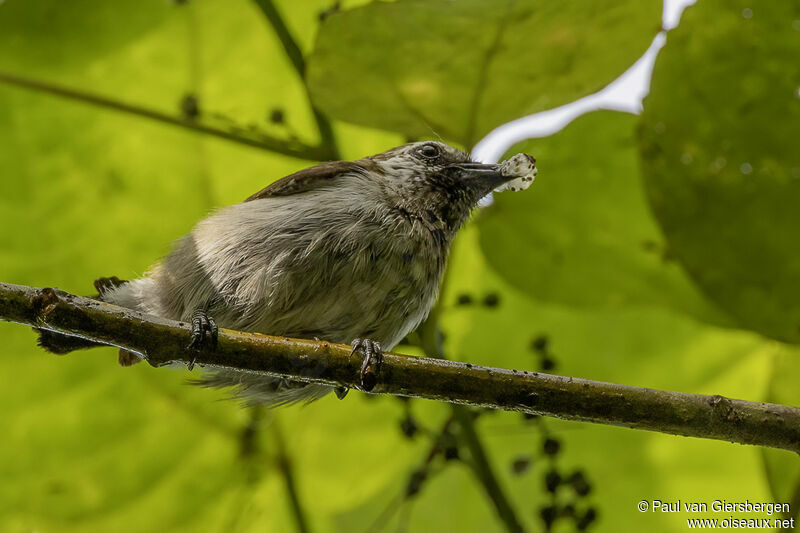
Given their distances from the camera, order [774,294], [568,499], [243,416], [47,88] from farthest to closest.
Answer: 1. [568,499]
2. [243,416]
3. [47,88]
4. [774,294]

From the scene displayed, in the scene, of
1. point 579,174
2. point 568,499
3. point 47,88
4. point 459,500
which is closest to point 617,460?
point 568,499

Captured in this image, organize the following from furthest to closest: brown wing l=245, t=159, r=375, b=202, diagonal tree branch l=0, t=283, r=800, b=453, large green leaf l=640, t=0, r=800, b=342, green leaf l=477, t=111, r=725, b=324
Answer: brown wing l=245, t=159, r=375, b=202
green leaf l=477, t=111, r=725, b=324
large green leaf l=640, t=0, r=800, b=342
diagonal tree branch l=0, t=283, r=800, b=453

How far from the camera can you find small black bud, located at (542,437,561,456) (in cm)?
212

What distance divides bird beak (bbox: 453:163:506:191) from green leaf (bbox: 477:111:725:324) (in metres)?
0.22

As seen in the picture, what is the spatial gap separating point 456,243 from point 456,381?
0.83m

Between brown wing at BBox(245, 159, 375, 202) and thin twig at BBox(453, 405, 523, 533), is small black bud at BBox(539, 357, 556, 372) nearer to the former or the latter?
thin twig at BBox(453, 405, 523, 533)

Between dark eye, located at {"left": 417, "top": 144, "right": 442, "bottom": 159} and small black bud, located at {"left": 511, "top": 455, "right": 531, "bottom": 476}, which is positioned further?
dark eye, located at {"left": 417, "top": 144, "right": 442, "bottom": 159}

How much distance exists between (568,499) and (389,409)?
25.3 inches

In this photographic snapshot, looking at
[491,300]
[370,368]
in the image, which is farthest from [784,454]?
[370,368]

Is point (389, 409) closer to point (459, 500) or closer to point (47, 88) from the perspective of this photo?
point (459, 500)

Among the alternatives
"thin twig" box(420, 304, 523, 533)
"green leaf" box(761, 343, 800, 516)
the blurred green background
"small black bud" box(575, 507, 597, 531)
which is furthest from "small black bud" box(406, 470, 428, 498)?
"green leaf" box(761, 343, 800, 516)

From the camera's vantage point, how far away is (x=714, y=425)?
1.65 meters

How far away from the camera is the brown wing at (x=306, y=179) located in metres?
2.52

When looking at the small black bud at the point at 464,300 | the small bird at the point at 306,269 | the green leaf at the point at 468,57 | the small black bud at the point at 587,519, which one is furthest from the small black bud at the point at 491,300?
the small black bud at the point at 587,519
